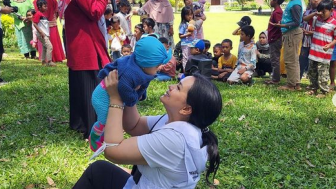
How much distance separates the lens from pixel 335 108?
5.54 m

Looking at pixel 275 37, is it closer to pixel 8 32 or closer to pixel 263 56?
pixel 263 56

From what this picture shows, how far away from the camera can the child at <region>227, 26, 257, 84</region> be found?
7.14m

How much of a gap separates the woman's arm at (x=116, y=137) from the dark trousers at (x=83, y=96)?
6.69 feet

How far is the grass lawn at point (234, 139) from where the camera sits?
3502 millimetres

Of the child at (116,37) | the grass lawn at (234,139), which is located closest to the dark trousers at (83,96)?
the grass lawn at (234,139)

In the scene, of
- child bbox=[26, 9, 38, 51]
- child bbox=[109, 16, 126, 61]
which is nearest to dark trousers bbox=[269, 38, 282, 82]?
child bbox=[109, 16, 126, 61]

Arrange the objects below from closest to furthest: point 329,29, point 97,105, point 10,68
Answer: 1. point 97,105
2. point 329,29
3. point 10,68

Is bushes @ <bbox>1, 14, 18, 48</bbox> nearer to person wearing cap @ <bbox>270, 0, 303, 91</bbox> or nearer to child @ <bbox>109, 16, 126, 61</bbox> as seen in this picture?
child @ <bbox>109, 16, 126, 61</bbox>

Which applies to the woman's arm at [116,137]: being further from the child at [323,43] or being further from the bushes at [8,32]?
the bushes at [8,32]

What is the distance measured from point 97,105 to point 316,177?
8.16 ft

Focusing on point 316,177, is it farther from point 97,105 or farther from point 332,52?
point 332,52

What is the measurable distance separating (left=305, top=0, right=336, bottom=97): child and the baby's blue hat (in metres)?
4.75

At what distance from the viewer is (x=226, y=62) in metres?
7.85

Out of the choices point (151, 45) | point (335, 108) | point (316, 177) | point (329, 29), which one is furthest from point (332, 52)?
point (151, 45)
